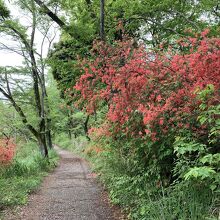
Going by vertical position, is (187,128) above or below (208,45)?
below

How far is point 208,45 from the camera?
4422 millimetres

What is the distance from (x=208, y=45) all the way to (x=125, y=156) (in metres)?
3.90

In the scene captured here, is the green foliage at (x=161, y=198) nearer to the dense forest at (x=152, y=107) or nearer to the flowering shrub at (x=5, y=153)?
the dense forest at (x=152, y=107)

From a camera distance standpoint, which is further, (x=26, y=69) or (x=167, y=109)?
(x=26, y=69)

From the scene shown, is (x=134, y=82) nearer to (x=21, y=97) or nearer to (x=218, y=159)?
(x=218, y=159)

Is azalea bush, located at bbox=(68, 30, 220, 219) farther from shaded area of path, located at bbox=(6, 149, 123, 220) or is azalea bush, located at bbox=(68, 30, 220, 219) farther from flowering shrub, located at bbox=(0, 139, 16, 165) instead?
flowering shrub, located at bbox=(0, 139, 16, 165)

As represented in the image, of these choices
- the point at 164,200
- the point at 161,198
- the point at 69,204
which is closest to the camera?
the point at 164,200

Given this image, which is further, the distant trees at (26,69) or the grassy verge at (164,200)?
the distant trees at (26,69)

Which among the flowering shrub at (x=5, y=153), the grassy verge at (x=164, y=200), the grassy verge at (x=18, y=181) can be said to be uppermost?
the flowering shrub at (x=5, y=153)

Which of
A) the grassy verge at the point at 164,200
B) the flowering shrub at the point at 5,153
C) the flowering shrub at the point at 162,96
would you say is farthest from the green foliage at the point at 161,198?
the flowering shrub at the point at 5,153

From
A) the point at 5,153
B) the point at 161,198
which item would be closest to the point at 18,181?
the point at 5,153

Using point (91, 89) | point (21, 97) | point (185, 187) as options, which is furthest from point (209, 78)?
point (21, 97)

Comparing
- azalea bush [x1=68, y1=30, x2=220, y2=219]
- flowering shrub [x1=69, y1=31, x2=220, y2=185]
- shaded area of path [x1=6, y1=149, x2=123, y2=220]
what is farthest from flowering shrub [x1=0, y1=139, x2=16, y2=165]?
flowering shrub [x1=69, y1=31, x2=220, y2=185]

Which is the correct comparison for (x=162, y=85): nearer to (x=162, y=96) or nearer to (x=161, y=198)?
(x=162, y=96)
